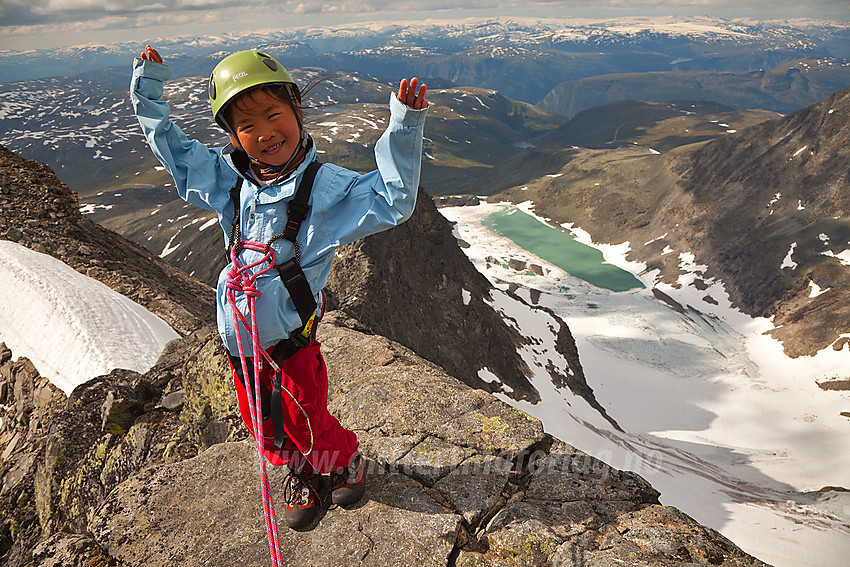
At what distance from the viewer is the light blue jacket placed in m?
4.23

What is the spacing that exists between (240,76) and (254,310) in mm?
2183

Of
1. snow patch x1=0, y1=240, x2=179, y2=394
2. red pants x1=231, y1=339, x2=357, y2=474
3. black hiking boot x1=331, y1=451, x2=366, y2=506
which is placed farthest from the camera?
snow patch x1=0, y1=240, x2=179, y2=394

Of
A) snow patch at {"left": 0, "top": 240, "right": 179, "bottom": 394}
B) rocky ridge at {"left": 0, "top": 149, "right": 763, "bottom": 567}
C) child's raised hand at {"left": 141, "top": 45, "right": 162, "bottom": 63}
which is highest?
child's raised hand at {"left": 141, "top": 45, "right": 162, "bottom": 63}

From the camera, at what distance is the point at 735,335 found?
10025cm

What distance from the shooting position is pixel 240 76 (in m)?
4.23

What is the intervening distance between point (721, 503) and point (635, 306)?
70.5 metres

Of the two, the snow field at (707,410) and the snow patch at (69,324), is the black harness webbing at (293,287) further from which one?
the snow field at (707,410)

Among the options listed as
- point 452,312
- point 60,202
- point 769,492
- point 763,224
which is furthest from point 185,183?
point 763,224

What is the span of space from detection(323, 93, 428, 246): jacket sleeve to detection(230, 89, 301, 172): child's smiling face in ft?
1.91

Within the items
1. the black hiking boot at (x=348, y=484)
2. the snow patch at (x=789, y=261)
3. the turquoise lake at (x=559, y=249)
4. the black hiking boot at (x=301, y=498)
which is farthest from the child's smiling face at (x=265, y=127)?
the snow patch at (x=789, y=261)

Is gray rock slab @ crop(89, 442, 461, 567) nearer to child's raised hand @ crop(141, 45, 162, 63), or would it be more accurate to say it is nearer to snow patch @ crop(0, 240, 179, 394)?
child's raised hand @ crop(141, 45, 162, 63)

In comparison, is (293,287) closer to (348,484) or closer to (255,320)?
(255,320)

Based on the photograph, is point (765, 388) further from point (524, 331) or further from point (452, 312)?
point (452, 312)

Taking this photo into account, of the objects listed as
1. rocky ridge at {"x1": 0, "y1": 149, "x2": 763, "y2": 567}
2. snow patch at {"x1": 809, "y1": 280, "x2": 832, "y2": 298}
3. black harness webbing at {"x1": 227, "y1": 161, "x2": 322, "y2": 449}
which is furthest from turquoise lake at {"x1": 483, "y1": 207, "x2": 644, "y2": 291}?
black harness webbing at {"x1": 227, "y1": 161, "x2": 322, "y2": 449}
